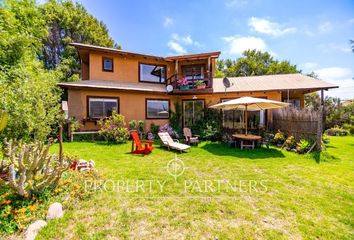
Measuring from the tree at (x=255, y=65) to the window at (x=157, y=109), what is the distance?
1863 cm

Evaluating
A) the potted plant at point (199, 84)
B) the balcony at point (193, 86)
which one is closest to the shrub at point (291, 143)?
the balcony at point (193, 86)

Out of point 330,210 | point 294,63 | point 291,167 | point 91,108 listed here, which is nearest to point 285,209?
point 330,210

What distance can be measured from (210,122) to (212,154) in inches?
173

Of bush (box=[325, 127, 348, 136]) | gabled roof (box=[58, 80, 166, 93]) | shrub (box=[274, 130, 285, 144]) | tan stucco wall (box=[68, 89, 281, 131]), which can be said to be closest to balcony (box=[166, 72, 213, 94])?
tan stucco wall (box=[68, 89, 281, 131])

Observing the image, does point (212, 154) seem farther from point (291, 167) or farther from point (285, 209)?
point (285, 209)

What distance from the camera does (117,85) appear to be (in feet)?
39.3

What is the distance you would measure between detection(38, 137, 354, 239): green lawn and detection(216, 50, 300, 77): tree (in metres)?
26.1

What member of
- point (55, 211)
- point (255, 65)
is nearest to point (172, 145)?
point (55, 211)

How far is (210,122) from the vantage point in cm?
1191

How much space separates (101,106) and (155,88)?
4.14 metres

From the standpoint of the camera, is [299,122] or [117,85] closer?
[299,122]

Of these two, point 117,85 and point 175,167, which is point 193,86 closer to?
point 117,85

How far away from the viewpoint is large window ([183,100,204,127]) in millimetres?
13431

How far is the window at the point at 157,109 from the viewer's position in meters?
12.9
